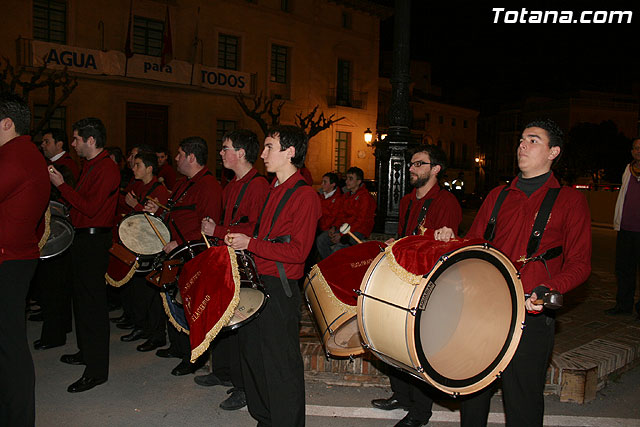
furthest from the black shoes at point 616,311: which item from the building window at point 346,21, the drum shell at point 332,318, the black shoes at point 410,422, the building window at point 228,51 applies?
the building window at point 346,21

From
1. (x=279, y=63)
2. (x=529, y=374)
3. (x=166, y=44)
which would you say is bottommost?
(x=529, y=374)

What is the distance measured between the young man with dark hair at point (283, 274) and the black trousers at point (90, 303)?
1894mm

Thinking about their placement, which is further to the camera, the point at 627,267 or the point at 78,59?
the point at 78,59

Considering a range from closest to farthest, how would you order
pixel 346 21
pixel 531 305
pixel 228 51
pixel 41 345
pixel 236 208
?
pixel 531 305
pixel 236 208
pixel 41 345
pixel 228 51
pixel 346 21

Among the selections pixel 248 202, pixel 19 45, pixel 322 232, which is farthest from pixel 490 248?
pixel 19 45

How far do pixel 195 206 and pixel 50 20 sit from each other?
60.1 feet

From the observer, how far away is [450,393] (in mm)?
2809

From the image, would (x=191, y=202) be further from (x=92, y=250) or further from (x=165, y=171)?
(x=165, y=171)

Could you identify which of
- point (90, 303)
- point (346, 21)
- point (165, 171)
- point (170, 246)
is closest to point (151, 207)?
point (170, 246)

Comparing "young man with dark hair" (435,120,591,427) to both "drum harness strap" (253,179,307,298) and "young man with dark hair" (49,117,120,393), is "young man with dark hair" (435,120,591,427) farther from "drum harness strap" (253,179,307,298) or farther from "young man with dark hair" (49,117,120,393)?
"young man with dark hair" (49,117,120,393)

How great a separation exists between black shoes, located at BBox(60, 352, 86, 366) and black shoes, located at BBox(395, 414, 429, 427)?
321 centimetres

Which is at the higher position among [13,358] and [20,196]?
[20,196]

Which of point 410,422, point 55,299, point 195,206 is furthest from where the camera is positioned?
point 55,299

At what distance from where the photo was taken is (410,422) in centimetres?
415
